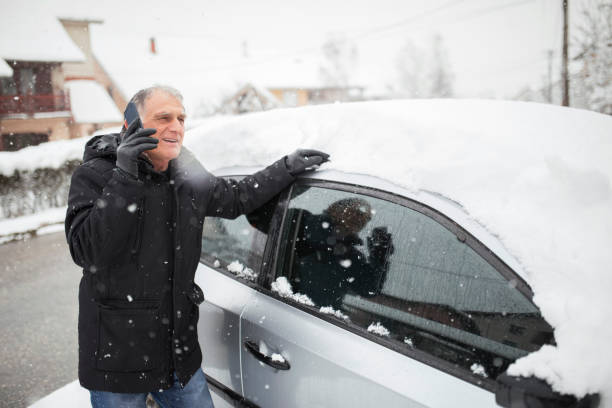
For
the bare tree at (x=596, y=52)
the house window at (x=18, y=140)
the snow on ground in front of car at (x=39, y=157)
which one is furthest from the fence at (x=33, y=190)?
the house window at (x=18, y=140)

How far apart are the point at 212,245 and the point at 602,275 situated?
1663 millimetres

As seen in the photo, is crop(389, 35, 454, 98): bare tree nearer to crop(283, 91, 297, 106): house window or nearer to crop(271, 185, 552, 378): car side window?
crop(283, 91, 297, 106): house window

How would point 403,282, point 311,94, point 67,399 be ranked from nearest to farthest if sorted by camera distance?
point 403,282 < point 67,399 < point 311,94

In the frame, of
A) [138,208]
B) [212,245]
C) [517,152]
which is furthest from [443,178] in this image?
[212,245]

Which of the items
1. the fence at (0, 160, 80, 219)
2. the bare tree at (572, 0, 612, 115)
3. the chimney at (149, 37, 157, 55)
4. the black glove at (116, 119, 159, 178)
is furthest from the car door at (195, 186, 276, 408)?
the chimney at (149, 37, 157, 55)

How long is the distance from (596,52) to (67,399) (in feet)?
44.5

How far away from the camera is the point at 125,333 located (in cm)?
150

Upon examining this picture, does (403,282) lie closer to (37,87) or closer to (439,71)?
(37,87)

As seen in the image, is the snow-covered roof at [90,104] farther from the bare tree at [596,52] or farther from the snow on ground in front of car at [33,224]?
the bare tree at [596,52]

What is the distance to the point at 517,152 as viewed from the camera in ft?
4.37

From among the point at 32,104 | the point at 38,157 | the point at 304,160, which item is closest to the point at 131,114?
the point at 304,160

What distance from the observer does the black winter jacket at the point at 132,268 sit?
140 cm

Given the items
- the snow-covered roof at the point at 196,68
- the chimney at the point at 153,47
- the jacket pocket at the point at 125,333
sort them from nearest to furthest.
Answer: the jacket pocket at the point at 125,333, the snow-covered roof at the point at 196,68, the chimney at the point at 153,47

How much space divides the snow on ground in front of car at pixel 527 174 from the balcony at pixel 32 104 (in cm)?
2337
